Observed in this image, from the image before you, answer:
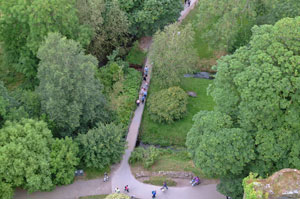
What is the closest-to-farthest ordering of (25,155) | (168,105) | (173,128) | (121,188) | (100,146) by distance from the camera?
(25,155), (100,146), (121,188), (173,128), (168,105)

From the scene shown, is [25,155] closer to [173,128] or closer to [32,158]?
[32,158]

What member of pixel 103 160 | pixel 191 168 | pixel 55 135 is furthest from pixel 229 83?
pixel 55 135

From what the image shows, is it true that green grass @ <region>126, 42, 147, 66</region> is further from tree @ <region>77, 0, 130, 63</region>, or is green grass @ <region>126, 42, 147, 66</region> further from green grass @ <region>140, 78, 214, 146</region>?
green grass @ <region>140, 78, 214, 146</region>

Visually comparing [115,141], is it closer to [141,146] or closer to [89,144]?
[89,144]

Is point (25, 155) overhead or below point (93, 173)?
overhead

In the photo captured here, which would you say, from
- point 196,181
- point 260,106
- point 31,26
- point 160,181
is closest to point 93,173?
point 160,181

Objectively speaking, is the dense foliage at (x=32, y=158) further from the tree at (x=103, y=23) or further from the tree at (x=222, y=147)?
the tree at (x=103, y=23)
